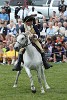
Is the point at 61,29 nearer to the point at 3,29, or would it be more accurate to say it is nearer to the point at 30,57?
the point at 3,29

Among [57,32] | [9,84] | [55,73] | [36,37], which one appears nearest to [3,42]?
[57,32]

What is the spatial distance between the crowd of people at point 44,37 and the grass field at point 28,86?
6.76 ft

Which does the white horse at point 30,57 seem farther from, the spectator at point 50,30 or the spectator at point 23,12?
the spectator at point 23,12

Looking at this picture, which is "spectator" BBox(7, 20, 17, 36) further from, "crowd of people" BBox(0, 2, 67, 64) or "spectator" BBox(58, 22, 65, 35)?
"spectator" BBox(58, 22, 65, 35)

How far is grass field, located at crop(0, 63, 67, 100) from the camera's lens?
1253 centimetres

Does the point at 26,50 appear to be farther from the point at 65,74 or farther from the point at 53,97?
the point at 65,74

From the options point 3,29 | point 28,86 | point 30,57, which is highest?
point 30,57

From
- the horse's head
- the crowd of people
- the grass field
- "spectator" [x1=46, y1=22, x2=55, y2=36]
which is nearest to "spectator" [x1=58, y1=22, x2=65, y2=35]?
the crowd of people

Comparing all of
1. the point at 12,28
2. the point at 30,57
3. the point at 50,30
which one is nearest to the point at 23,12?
the point at 12,28

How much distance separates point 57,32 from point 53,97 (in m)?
11.3

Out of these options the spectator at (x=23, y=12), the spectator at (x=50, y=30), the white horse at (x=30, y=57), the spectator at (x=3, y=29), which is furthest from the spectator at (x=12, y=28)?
the white horse at (x=30, y=57)

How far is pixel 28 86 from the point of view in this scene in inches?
573

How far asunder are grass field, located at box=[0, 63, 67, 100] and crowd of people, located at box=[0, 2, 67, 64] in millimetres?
2060

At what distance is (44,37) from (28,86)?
916 cm
